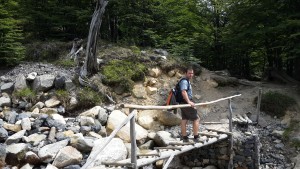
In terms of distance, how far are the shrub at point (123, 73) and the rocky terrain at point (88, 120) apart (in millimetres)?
433

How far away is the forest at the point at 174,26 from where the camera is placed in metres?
13.7

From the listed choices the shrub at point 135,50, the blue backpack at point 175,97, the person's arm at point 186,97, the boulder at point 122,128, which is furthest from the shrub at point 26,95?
the person's arm at point 186,97

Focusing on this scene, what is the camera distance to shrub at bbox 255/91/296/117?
40.3 feet

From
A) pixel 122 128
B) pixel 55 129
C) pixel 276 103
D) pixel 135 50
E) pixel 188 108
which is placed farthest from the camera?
pixel 135 50

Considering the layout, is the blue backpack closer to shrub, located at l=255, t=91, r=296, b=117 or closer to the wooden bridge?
the wooden bridge

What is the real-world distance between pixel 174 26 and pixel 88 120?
8.15m

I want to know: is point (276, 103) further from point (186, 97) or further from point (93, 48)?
point (93, 48)

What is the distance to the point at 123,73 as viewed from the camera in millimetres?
12562

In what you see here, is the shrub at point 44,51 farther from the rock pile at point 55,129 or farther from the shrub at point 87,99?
the shrub at point 87,99

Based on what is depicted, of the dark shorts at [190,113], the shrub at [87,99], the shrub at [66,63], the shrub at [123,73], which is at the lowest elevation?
the shrub at [87,99]

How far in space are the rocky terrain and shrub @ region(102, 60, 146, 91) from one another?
433 millimetres

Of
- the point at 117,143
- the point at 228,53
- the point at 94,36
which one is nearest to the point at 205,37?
the point at 228,53

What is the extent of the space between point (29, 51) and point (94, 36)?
3871mm

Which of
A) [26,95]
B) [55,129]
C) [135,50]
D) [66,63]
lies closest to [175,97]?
[55,129]
